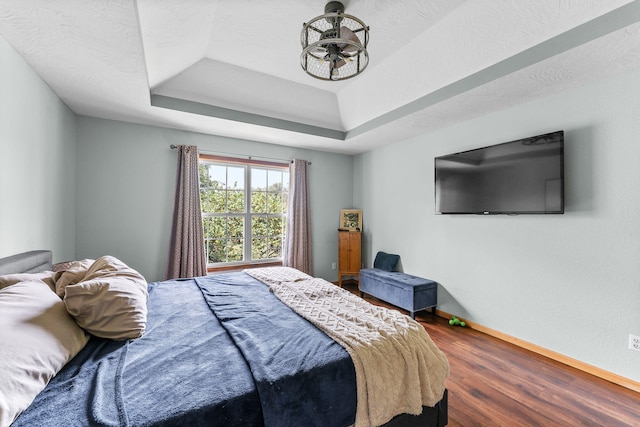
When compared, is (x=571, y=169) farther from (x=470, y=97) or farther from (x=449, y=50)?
(x=449, y=50)

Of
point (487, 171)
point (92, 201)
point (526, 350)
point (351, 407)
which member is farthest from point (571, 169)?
point (92, 201)

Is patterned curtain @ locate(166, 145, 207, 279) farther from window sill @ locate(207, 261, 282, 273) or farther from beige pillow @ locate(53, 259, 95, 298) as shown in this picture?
beige pillow @ locate(53, 259, 95, 298)

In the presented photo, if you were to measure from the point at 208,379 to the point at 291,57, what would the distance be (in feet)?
9.17

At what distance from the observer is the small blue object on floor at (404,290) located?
3.20 m

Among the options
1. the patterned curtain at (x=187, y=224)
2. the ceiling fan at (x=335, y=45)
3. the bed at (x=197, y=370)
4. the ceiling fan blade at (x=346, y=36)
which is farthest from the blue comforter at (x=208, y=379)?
the patterned curtain at (x=187, y=224)

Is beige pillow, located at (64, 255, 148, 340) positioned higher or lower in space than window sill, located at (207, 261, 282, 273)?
higher

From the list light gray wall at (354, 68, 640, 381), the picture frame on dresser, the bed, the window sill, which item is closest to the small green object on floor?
light gray wall at (354, 68, 640, 381)

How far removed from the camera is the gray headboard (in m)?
1.47

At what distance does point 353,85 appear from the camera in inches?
130

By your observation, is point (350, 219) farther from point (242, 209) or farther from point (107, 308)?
point (107, 308)

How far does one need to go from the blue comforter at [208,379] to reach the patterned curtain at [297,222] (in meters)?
2.64

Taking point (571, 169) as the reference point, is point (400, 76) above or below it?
above

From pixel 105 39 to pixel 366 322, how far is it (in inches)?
94.9

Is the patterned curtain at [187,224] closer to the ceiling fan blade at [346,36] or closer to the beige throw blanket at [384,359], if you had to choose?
the beige throw blanket at [384,359]
